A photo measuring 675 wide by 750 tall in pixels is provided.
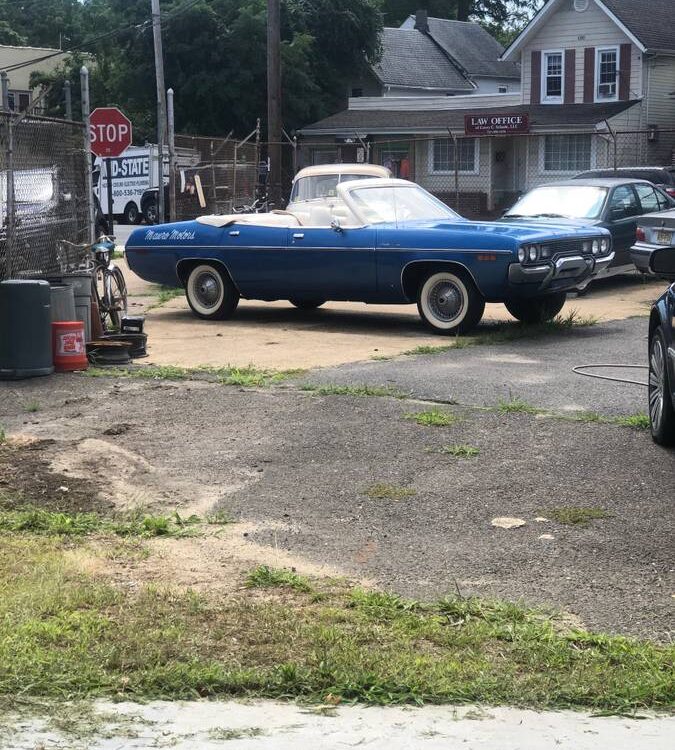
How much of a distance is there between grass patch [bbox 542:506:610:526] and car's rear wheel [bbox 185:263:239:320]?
857 centimetres

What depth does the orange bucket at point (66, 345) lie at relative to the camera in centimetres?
1108

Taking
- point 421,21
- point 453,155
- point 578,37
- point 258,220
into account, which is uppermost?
point 421,21

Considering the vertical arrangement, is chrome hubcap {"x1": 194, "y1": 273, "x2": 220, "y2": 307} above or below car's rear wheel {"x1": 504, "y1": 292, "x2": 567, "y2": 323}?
above

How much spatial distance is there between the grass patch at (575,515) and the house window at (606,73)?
1482 inches

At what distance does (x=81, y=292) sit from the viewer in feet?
38.7

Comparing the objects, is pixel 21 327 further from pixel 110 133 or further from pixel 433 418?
pixel 110 133

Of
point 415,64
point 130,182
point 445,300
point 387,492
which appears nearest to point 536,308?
point 445,300

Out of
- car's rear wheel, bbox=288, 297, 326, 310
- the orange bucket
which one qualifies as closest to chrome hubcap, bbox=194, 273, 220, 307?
car's rear wheel, bbox=288, 297, 326, 310

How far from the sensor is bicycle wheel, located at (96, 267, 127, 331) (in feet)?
44.0

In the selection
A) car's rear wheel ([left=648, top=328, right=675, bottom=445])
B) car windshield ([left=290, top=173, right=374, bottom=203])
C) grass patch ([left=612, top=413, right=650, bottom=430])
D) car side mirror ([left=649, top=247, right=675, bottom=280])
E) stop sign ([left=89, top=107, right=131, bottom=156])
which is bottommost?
grass patch ([left=612, top=413, right=650, bottom=430])

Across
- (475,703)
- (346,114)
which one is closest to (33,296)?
(475,703)

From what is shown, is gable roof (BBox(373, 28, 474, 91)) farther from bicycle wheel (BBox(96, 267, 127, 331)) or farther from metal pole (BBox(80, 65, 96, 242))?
bicycle wheel (BBox(96, 267, 127, 331))

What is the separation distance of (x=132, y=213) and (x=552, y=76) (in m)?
15.2

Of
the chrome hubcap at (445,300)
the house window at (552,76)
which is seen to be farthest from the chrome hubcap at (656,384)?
the house window at (552,76)
